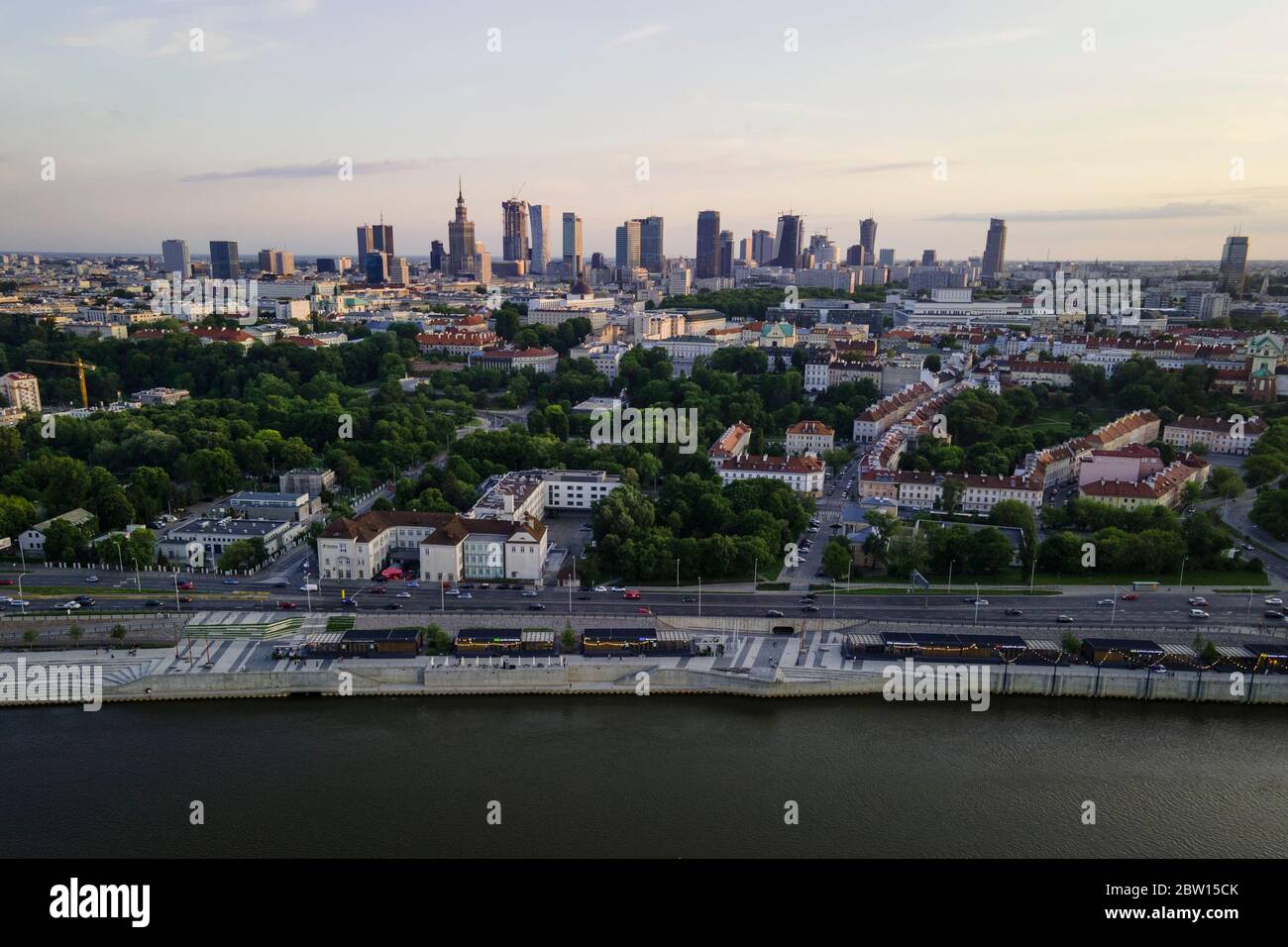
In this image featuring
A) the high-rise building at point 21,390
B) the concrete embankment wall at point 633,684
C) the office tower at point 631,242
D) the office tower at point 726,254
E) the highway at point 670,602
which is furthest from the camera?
the office tower at point 631,242

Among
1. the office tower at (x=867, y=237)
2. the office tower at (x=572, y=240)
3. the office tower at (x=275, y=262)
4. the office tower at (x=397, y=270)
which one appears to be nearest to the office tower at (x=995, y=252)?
the office tower at (x=867, y=237)

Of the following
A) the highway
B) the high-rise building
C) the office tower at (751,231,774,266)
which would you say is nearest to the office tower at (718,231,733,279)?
the office tower at (751,231,774,266)

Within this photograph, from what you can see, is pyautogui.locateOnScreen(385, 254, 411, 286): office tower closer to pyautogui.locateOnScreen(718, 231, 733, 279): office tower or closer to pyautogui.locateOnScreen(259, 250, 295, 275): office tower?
pyautogui.locateOnScreen(259, 250, 295, 275): office tower

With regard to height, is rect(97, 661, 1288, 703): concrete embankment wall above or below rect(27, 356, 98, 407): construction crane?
below

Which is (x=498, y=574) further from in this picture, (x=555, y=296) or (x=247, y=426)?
(x=555, y=296)

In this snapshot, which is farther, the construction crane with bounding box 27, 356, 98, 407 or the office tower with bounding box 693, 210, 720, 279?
the office tower with bounding box 693, 210, 720, 279

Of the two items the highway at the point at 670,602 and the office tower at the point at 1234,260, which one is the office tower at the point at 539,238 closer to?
the office tower at the point at 1234,260
